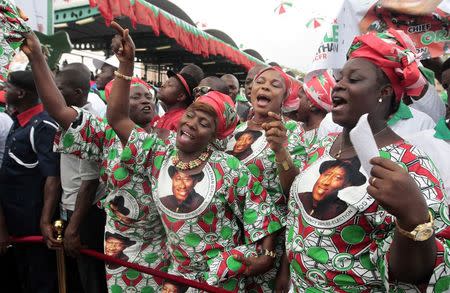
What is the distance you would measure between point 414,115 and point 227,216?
6.07 feet

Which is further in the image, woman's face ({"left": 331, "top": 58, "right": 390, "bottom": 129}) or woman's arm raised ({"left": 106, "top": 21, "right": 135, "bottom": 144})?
woman's arm raised ({"left": 106, "top": 21, "right": 135, "bottom": 144})

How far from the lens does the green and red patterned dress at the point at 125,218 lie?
265 centimetres

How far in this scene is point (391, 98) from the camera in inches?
70.1

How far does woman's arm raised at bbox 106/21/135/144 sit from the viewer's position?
2352 millimetres

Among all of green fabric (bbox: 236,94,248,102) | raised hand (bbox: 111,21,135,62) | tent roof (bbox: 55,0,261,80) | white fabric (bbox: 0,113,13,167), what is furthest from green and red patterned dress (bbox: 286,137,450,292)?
tent roof (bbox: 55,0,261,80)

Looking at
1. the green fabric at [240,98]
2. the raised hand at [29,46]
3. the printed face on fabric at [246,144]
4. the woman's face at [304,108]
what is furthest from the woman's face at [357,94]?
the green fabric at [240,98]

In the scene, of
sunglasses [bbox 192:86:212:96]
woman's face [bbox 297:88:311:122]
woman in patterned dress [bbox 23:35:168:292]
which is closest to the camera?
woman in patterned dress [bbox 23:35:168:292]

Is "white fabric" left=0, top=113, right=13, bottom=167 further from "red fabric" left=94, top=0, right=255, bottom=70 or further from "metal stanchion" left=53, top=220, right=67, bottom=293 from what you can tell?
"red fabric" left=94, top=0, right=255, bottom=70

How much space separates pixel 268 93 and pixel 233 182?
2.64 feet

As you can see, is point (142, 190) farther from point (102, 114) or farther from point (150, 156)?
point (102, 114)

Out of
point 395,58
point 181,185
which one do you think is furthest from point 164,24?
point 395,58

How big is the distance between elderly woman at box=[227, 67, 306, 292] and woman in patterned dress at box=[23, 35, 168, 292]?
0.63 metres

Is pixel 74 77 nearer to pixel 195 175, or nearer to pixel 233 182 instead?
pixel 195 175

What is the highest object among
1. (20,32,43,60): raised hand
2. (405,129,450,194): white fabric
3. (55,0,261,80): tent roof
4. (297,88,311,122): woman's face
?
(20,32,43,60): raised hand
